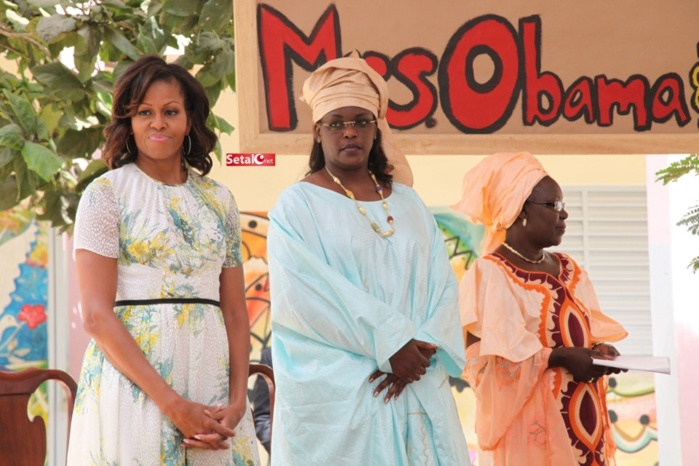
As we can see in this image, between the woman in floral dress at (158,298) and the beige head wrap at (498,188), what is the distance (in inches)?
54.0

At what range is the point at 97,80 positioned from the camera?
4551mm

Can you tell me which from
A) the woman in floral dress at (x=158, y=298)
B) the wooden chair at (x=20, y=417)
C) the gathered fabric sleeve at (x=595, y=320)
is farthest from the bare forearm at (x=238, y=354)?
the gathered fabric sleeve at (x=595, y=320)

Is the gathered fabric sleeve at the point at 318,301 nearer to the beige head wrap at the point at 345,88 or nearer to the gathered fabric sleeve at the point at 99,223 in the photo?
the beige head wrap at the point at 345,88

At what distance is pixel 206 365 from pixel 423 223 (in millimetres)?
854

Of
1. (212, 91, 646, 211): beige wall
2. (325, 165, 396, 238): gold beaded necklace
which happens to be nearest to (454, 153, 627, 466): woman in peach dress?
(325, 165, 396, 238): gold beaded necklace

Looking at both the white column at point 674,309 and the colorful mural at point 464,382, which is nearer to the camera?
the white column at point 674,309

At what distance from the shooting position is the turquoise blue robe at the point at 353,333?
127 inches

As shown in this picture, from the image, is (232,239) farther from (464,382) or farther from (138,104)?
(464,382)

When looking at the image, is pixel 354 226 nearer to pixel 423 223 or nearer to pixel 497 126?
pixel 423 223

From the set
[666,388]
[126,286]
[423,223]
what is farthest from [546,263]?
[666,388]

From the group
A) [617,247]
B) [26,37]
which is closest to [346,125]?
[26,37]

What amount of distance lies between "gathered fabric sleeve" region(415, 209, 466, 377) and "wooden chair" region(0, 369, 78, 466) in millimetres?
1135

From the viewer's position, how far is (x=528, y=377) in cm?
415

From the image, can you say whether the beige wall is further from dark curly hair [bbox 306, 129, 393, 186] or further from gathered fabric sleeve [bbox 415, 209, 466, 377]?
gathered fabric sleeve [bbox 415, 209, 466, 377]
